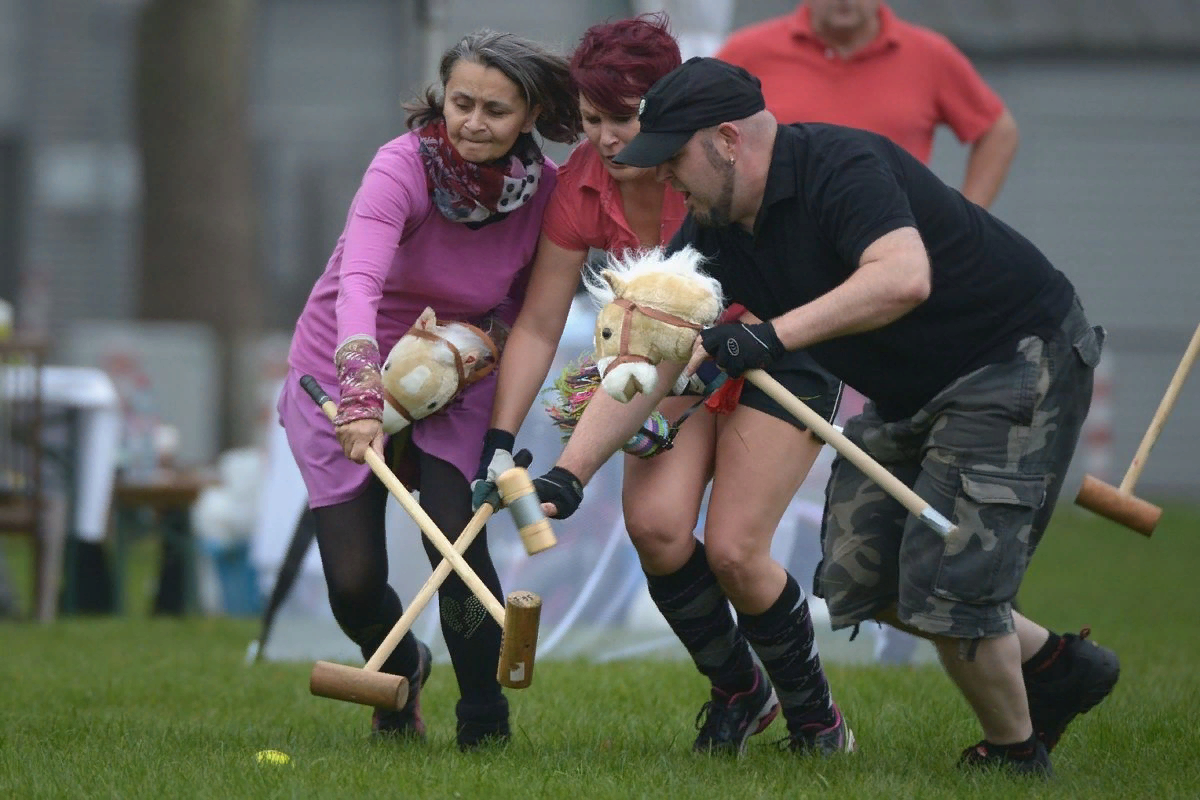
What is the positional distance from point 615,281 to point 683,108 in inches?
17.2

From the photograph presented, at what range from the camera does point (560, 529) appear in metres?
7.09

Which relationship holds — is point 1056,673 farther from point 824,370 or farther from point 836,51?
point 836,51

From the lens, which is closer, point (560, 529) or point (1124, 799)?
point (1124, 799)

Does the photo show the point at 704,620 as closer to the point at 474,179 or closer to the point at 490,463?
the point at 490,463

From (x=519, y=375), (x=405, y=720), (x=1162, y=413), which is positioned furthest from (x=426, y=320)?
(x=1162, y=413)

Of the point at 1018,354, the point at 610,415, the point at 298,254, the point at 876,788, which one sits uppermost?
the point at 1018,354

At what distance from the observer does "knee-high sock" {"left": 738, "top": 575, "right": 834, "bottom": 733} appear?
4.53 meters

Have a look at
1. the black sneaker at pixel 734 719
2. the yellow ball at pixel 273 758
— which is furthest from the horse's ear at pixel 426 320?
the black sneaker at pixel 734 719

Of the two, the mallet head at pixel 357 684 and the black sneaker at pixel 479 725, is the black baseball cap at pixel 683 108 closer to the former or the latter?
the mallet head at pixel 357 684

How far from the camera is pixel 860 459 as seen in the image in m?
4.08

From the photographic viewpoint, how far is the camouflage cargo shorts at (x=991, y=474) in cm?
404

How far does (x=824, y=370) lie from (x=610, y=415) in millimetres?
615

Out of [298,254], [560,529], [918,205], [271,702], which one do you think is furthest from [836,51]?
[298,254]

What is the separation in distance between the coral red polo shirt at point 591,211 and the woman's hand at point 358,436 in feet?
2.43
